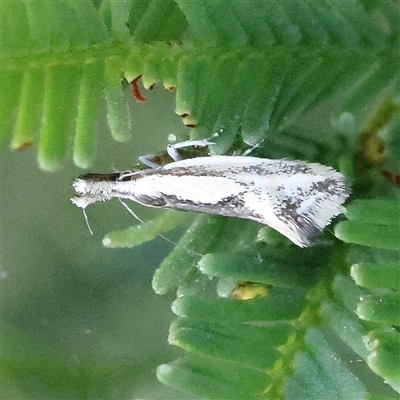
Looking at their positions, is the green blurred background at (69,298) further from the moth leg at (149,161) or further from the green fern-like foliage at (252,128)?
the green fern-like foliage at (252,128)

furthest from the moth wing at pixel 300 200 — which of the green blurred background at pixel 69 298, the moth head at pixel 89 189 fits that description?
the green blurred background at pixel 69 298

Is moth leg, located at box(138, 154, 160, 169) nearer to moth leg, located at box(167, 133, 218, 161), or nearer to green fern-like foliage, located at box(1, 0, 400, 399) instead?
moth leg, located at box(167, 133, 218, 161)

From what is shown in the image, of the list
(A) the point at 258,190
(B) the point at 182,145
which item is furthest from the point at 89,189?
(A) the point at 258,190

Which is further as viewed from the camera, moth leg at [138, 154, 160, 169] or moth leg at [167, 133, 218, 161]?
moth leg at [138, 154, 160, 169]

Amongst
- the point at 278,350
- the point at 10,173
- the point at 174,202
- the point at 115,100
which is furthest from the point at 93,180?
the point at 278,350

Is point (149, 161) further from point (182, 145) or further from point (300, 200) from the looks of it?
point (300, 200)

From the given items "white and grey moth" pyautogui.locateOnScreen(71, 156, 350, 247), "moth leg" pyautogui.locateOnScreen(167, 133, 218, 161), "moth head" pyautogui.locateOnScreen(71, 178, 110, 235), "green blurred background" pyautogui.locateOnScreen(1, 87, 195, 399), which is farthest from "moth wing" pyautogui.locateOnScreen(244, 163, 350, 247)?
"green blurred background" pyautogui.locateOnScreen(1, 87, 195, 399)
